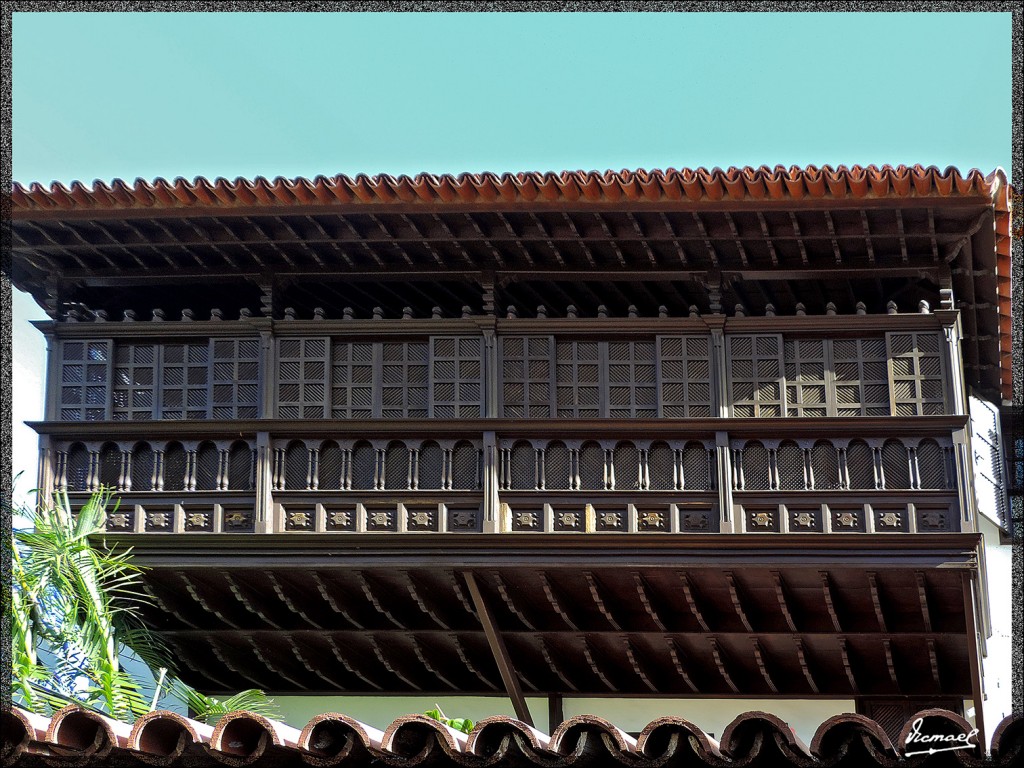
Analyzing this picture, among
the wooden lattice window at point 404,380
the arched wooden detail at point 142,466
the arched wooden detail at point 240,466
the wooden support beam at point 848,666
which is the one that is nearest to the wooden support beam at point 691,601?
the wooden support beam at point 848,666

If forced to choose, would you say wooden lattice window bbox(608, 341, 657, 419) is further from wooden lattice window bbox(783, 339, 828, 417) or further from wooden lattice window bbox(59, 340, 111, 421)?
wooden lattice window bbox(59, 340, 111, 421)

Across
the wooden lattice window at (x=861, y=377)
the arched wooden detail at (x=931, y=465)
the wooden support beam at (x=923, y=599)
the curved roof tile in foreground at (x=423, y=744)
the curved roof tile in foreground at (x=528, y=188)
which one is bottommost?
the curved roof tile in foreground at (x=423, y=744)

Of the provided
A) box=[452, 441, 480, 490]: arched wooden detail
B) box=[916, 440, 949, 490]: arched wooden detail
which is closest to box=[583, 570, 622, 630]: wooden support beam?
box=[452, 441, 480, 490]: arched wooden detail

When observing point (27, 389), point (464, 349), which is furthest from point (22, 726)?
point (27, 389)

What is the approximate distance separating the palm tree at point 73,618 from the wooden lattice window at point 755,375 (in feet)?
14.0

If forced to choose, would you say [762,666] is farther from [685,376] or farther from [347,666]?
[347,666]

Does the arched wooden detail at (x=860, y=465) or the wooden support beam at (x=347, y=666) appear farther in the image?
the wooden support beam at (x=347, y=666)

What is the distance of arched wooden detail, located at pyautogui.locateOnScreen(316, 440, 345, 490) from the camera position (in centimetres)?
1145

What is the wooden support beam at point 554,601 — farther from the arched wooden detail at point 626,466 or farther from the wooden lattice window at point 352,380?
the wooden lattice window at point 352,380

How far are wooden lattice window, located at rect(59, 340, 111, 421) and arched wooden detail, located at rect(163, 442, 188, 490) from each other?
2.11 ft

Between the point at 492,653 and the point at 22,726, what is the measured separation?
6382 millimetres

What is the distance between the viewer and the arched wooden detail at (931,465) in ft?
36.2

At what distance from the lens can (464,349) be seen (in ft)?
38.6

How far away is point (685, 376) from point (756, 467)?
94 cm
